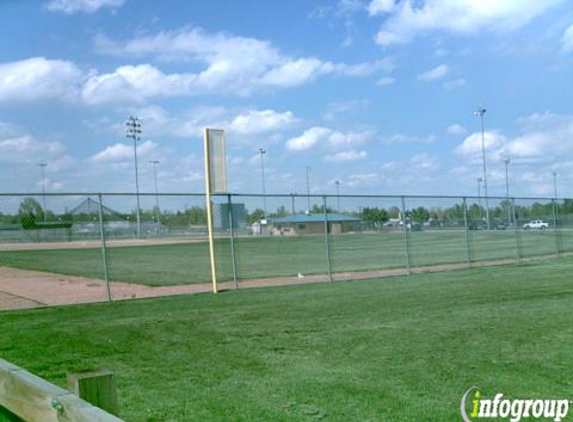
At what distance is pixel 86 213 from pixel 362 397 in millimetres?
11861

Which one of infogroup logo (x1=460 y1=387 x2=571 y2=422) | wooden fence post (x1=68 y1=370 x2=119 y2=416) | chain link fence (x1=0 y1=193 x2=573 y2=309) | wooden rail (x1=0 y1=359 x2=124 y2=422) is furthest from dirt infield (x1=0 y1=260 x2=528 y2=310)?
wooden fence post (x1=68 y1=370 x2=119 y2=416)

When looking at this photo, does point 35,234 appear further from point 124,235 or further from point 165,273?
point 165,273

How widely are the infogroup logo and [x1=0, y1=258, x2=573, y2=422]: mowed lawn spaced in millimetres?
125

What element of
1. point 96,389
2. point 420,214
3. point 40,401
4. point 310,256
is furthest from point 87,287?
point 96,389

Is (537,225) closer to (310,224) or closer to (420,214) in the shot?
(420,214)

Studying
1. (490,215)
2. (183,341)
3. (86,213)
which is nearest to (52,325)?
(183,341)

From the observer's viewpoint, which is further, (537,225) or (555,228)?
(537,225)

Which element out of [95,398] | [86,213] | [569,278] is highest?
[86,213]

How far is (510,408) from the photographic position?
5.57 meters

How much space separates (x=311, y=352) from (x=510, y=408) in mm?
2731

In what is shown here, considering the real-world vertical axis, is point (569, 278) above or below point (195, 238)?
below

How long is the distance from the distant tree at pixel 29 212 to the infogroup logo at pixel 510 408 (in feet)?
37.3

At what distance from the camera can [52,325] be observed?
1052 cm

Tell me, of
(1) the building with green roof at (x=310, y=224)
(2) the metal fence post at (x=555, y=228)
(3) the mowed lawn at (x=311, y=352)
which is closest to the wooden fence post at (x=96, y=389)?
(3) the mowed lawn at (x=311, y=352)
